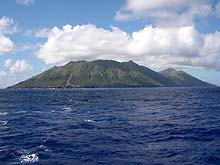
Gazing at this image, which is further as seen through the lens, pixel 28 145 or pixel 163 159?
pixel 28 145

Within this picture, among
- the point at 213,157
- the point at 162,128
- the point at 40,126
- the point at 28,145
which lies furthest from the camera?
the point at 40,126

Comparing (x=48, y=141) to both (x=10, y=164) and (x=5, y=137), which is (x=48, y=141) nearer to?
(x=5, y=137)

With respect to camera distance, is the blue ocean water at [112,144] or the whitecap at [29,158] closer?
the whitecap at [29,158]

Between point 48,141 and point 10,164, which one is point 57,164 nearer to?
point 10,164

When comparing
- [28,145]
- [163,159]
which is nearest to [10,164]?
[28,145]

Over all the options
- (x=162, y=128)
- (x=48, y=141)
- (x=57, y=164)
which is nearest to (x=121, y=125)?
(x=162, y=128)

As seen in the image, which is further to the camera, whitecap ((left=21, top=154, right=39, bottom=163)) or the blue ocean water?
the blue ocean water

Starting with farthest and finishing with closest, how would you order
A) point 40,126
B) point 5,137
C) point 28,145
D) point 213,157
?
point 40,126 → point 5,137 → point 28,145 → point 213,157

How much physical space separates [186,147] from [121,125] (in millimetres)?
24056

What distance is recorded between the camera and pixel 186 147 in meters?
44.7

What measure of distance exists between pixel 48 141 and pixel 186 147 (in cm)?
2008

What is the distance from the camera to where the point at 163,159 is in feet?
125

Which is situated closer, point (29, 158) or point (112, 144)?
point (29, 158)

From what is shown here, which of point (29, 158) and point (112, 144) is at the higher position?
point (112, 144)
